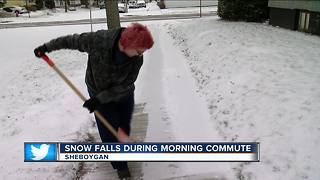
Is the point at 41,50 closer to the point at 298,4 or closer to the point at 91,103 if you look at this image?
the point at 91,103

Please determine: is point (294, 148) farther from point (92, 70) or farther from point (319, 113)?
point (92, 70)

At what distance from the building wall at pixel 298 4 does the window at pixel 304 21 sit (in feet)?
1.03

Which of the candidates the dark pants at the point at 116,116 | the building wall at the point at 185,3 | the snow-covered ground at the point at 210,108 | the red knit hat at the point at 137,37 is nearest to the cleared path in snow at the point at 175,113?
the snow-covered ground at the point at 210,108

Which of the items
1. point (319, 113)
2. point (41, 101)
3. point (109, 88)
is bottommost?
point (41, 101)

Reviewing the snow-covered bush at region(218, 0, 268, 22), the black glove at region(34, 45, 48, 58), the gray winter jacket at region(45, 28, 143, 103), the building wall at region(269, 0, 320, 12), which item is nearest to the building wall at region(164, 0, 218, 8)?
the snow-covered bush at region(218, 0, 268, 22)

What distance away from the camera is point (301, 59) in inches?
360

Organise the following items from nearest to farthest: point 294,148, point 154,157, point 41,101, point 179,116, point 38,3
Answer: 1. point 154,157
2. point 294,148
3. point 179,116
4. point 41,101
5. point 38,3

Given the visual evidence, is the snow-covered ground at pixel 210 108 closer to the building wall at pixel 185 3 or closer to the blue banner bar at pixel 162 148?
the blue banner bar at pixel 162 148

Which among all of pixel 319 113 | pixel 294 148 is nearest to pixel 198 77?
pixel 319 113

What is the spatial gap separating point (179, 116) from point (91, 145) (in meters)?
3.23

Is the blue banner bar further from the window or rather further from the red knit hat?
the window

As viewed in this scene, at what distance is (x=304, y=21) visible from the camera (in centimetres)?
1650

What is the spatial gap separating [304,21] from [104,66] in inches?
556

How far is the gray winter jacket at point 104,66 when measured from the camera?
4.09 metres
